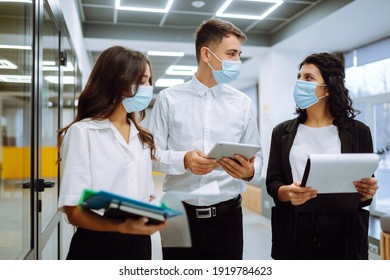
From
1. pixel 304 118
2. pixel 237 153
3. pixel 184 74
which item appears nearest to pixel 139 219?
pixel 237 153

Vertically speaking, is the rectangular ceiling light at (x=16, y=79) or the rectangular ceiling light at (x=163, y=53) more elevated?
the rectangular ceiling light at (x=163, y=53)

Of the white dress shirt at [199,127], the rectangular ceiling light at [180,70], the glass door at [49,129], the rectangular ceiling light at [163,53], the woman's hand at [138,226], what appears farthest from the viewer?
the rectangular ceiling light at [180,70]

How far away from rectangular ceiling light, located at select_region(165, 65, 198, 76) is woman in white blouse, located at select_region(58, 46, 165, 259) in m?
4.52

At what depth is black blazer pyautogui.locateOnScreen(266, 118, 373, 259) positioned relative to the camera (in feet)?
4.25

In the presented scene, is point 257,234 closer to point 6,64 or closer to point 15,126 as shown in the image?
point 15,126

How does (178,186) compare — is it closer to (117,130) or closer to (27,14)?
(117,130)

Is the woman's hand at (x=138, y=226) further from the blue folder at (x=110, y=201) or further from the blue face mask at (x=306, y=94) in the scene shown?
the blue face mask at (x=306, y=94)

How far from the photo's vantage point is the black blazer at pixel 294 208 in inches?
50.9

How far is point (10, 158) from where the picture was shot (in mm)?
1170

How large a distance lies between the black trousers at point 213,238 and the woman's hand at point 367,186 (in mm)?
455

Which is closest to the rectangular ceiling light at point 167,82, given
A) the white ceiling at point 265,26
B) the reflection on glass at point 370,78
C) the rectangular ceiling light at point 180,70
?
the rectangular ceiling light at point 180,70

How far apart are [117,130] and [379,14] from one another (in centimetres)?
274

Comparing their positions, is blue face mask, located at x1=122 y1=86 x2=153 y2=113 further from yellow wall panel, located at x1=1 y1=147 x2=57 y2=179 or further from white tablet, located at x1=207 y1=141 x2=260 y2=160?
yellow wall panel, located at x1=1 y1=147 x2=57 y2=179

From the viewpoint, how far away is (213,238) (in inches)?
53.1
